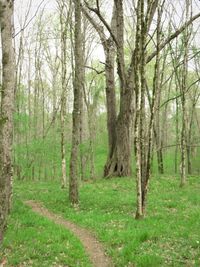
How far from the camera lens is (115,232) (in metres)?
10.3

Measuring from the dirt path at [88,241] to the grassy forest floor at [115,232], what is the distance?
0.17 metres

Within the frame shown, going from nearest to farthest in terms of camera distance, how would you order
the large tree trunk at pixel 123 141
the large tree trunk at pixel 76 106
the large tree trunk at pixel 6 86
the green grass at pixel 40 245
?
the large tree trunk at pixel 6 86
the green grass at pixel 40 245
the large tree trunk at pixel 76 106
the large tree trunk at pixel 123 141

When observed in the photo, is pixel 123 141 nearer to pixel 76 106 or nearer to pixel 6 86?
pixel 76 106

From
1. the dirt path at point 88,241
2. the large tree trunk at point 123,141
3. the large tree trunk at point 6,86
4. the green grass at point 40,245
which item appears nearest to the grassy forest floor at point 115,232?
the green grass at point 40,245

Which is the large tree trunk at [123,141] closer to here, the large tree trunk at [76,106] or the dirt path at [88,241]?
the large tree trunk at [76,106]

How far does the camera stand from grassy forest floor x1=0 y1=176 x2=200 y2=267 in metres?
8.51

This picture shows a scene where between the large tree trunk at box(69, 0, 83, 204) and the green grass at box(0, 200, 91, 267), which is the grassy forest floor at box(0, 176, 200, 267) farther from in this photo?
the large tree trunk at box(69, 0, 83, 204)

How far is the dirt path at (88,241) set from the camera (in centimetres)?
856

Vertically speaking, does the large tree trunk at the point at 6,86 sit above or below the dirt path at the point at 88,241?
above

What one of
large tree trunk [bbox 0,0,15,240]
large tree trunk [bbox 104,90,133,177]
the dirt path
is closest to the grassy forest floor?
the dirt path

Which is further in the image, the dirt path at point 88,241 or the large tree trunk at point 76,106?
the large tree trunk at point 76,106

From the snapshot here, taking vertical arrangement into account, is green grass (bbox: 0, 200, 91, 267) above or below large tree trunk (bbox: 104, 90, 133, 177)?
below

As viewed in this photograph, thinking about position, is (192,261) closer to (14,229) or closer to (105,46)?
(14,229)

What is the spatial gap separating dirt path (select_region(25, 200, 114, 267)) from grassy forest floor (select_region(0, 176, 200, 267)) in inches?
6.5
